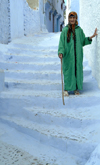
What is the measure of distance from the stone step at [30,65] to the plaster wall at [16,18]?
2.42 meters

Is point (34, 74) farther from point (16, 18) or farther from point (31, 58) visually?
point (16, 18)

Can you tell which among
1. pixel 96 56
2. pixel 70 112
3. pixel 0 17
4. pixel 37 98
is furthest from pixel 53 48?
pixel 70 112

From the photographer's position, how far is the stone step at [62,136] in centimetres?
221

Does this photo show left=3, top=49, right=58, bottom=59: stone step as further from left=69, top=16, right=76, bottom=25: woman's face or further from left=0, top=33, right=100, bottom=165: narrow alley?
left=69, top=16, right=76, bottom=25: woman's face

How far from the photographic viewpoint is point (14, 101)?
333cm

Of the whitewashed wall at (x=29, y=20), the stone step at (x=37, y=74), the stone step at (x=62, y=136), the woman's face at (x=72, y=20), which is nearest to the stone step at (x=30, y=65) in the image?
the stone step at (x=37, y=74)

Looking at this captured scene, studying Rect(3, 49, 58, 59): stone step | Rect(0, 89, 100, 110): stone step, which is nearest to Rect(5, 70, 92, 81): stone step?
Rect(0, 89, 100, 110): stone step

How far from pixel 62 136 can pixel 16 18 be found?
234 inches

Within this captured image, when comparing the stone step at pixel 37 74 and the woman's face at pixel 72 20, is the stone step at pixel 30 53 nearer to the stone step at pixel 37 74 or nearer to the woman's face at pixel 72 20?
the stone step at pixel 37 74

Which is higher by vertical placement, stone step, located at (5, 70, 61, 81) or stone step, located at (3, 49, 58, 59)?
stone step, located at (3, 49, 58, 59)

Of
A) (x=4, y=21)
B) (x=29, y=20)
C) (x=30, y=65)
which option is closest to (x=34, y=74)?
(x=30, y=65)

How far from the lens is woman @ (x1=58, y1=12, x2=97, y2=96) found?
3.30 meters

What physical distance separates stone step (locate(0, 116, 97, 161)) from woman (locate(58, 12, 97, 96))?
84cm

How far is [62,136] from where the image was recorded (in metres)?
2.42
